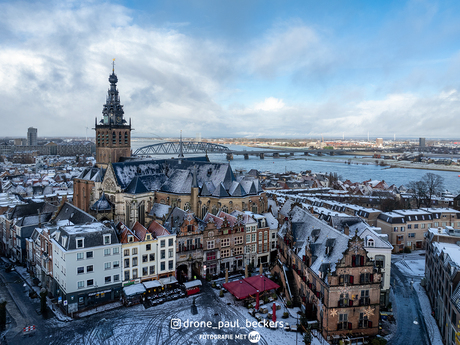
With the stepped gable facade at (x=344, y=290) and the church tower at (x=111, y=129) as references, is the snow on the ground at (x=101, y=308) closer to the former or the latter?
the stepped gable facade at (x=344, y=290)

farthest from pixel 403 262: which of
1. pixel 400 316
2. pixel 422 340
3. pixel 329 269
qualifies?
pixel 329 269

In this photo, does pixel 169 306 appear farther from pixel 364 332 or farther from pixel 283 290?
pixel 364 332

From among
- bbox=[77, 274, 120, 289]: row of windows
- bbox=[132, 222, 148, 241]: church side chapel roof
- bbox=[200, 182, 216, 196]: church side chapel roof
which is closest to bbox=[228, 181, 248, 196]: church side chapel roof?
bbox=[200, 182, 216, 196]: church side chapel roof

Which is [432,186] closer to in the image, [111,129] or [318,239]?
[318,239]

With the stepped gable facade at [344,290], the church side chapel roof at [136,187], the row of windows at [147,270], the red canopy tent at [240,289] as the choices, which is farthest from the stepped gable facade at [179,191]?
the stepped gable facade at [344,290]

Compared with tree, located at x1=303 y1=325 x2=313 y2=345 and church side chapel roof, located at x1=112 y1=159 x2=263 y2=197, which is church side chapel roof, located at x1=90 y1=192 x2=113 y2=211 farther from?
tree, located at x1=303 y1=325 x2=313 y2=345

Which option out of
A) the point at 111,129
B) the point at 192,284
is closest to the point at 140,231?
the point at 192,284
